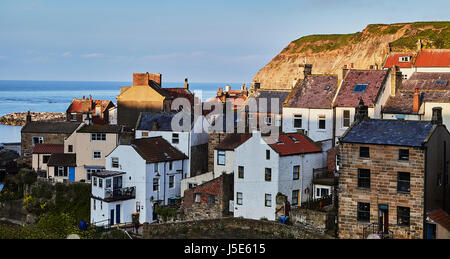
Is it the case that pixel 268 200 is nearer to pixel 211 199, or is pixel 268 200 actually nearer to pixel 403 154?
pixel 211 199

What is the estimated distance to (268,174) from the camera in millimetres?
39344

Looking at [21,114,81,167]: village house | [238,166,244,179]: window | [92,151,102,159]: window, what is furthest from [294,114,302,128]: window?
[21,114,81,167]: village house

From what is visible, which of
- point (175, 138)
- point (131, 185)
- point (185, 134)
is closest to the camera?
point (131, 185)

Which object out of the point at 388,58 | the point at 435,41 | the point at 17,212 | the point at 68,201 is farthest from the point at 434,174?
the point at 435,41

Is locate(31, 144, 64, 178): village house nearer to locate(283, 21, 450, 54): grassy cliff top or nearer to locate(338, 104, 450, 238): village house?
locate(338, 104, 450, 238): village house

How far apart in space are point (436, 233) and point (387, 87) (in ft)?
58.3

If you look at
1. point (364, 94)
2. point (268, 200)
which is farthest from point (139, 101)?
point (268, 200)

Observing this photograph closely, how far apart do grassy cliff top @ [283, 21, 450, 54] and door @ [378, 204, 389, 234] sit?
211 feet

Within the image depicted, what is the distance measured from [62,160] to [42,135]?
283 inches

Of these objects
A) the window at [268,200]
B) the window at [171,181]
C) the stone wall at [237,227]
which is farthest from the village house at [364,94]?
the stone wall at [237,227]

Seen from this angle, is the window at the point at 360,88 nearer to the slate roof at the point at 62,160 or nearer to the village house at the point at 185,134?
the village house at the point at 185,134

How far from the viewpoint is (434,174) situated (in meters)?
32.7

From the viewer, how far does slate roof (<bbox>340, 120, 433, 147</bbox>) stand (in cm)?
3231
